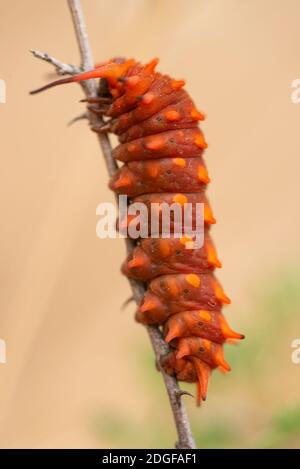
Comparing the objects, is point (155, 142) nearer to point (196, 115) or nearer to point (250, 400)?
point (196, 115)

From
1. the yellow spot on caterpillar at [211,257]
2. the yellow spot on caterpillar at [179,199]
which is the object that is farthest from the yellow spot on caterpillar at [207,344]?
the yellow spot on caterpillar at [179,199]

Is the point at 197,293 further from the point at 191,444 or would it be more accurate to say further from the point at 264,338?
the point at 264,338

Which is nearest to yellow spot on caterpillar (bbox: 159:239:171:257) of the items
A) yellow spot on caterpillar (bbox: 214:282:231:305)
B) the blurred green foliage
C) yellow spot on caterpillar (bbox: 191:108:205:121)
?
yellow spot on caterpillar (bbox: 214:282:231:305)

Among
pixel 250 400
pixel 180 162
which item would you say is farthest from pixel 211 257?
pixel 250 400

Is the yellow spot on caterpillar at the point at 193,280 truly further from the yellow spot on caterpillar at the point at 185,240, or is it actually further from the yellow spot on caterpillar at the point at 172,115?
the yellow spot on caterpillar at the point at 172,115

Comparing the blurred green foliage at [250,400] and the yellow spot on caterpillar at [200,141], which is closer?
the yellow spot on caterpillar at [200,141]

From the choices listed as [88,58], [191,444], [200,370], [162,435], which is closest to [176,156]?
[88,58]
